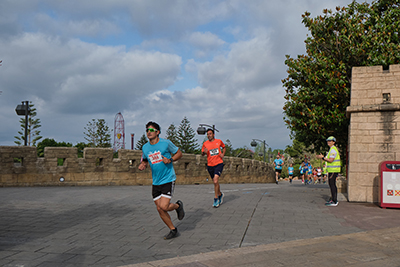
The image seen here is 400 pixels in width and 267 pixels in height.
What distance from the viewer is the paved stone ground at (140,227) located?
424 cm

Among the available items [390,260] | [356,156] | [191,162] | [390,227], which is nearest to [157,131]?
[390,260]

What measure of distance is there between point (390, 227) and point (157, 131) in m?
4.15

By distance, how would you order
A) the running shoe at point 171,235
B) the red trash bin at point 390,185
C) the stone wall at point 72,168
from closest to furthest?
the running shoe at point 171,235
the red trash bin at point 390,185
the stone wall at point 72,168

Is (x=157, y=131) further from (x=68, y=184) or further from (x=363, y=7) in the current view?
(x=363, y=7)

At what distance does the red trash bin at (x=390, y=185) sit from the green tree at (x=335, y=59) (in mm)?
5230

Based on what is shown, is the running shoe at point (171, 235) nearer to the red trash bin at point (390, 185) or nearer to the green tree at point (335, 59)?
the red trash bin at point (390, 185)

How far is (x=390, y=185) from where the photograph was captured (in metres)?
8.16

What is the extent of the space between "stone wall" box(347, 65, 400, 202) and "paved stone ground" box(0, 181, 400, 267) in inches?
26.6

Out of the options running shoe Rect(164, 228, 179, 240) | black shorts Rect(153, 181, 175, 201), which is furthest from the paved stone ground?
black shorts Rect(153, 181, 175, 201)

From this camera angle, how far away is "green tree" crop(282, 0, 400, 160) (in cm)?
1329

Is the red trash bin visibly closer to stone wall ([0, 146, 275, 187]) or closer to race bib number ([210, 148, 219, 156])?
race bib number ([210, 148, 219, 156])

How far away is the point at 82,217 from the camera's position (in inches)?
259

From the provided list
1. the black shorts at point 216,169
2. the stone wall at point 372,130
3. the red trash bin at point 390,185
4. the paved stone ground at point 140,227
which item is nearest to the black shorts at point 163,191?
the paved stone ground at point 140,227

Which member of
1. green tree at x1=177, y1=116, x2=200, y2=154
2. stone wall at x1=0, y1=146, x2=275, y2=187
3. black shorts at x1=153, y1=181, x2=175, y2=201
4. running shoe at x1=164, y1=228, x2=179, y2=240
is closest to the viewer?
running shoe at x1=164, y1=228, x2=179, y2=240
